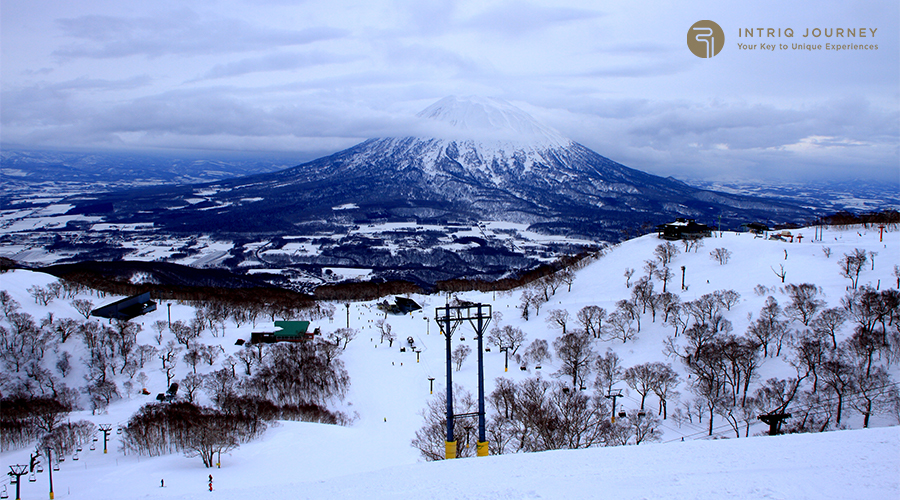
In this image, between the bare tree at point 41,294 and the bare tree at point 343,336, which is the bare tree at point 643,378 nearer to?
the bare tree at point 343,336

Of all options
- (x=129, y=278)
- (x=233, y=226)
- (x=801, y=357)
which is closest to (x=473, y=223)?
(x=233, y=226)

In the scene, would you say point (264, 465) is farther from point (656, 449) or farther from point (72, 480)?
point (656, 449)

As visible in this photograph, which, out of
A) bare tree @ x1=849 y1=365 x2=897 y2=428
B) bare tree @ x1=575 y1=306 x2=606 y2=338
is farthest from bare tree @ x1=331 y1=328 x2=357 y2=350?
bare tree @ x1=849 y1=365 x2=897 y2=428

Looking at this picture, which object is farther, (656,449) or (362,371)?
(362,371)

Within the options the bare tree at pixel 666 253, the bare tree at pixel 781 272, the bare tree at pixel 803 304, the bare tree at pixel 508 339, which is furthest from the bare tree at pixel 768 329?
the bare tree at pixel 666 253

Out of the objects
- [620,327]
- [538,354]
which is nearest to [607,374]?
[538,354]
